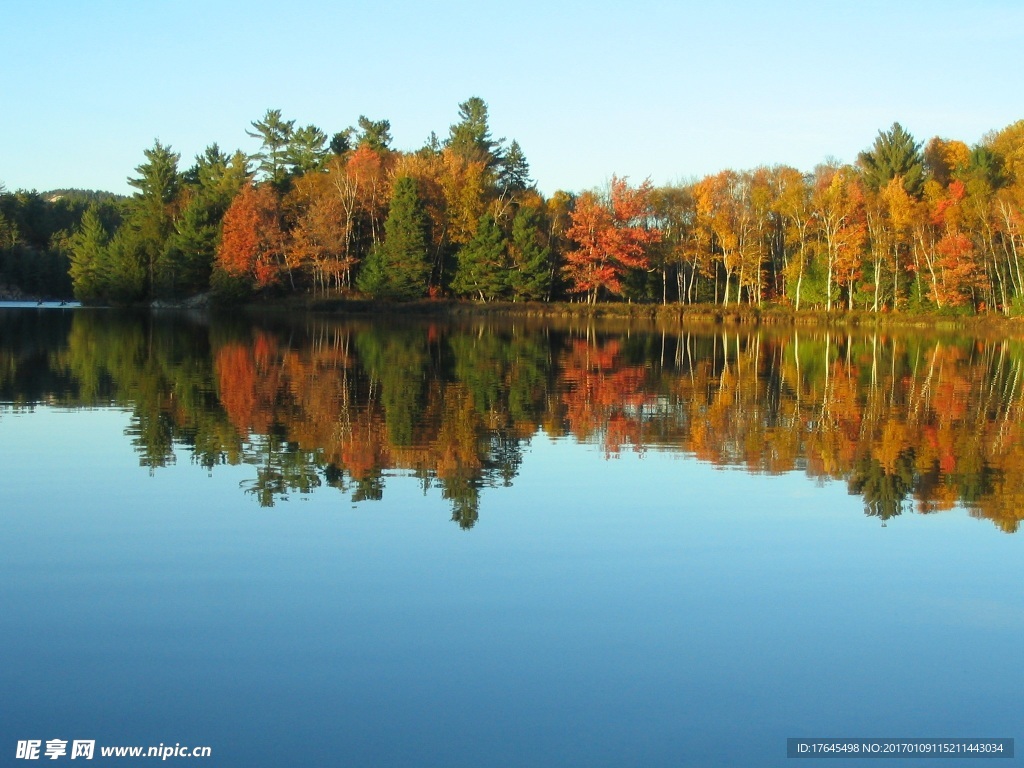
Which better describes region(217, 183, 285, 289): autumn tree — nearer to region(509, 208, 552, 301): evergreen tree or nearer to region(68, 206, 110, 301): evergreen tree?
region(68, 206, 110, 301): evergreen tree

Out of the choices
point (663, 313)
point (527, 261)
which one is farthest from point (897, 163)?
point (527, 261)

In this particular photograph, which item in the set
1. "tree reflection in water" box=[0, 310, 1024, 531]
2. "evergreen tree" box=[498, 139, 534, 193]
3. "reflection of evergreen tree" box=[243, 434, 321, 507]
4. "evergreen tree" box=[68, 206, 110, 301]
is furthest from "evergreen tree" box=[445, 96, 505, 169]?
"reflection of evergreen tree" box=[243, 434, 321, 507]

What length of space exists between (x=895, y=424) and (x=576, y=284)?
52595 mm

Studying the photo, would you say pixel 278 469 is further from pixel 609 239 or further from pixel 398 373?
pixel 609 239

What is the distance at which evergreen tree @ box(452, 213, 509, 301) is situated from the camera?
2682 inches

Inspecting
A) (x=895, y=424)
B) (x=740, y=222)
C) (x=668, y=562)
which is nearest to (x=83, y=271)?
(x=740, y=222)

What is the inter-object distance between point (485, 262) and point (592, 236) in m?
7.32

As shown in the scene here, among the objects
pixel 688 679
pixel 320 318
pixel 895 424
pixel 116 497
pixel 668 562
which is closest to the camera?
pixel 688 679

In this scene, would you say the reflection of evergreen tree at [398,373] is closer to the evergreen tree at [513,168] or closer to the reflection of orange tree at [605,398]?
Answer: the reflection of orange tree at [605,398]

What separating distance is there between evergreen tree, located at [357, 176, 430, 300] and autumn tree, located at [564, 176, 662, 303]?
32.3 feet

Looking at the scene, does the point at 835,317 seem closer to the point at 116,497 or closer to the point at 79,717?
the point at 116,497

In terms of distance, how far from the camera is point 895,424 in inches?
712

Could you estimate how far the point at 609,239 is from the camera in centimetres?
6850

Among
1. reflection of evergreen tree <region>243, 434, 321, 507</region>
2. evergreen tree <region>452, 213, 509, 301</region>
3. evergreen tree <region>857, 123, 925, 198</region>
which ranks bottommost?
reflection of evergreen tree <region>243, 434, 321, 507</region>
